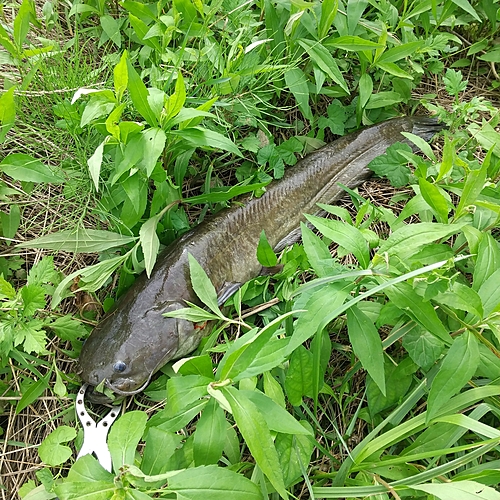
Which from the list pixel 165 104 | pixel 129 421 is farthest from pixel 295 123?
pixel 129 421

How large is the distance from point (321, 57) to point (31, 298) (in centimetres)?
190

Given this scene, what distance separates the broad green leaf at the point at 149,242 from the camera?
6.68 feet

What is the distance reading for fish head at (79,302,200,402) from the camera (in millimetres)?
1998

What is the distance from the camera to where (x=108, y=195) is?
7.12 feet

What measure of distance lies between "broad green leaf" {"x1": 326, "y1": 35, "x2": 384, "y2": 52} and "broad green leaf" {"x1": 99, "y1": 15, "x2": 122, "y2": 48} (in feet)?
3.92

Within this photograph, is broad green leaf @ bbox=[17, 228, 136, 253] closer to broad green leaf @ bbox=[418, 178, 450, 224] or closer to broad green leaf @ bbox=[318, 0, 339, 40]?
broad green leaf @ bbox=[418, 178, 450, 224]

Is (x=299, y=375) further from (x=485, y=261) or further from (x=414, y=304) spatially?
(x=485, y=261)

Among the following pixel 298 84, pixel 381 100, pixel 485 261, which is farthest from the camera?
pixel 381 100

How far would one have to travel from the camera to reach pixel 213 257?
2.34 meters

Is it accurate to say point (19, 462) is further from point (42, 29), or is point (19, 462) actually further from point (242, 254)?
point (42, 29)

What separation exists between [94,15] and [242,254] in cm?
180

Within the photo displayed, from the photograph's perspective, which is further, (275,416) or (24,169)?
(24,169)

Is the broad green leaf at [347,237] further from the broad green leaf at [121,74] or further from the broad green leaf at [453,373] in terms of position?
the broad green leaf at [121,74]

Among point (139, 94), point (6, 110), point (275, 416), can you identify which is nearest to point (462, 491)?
point (275, 416)
